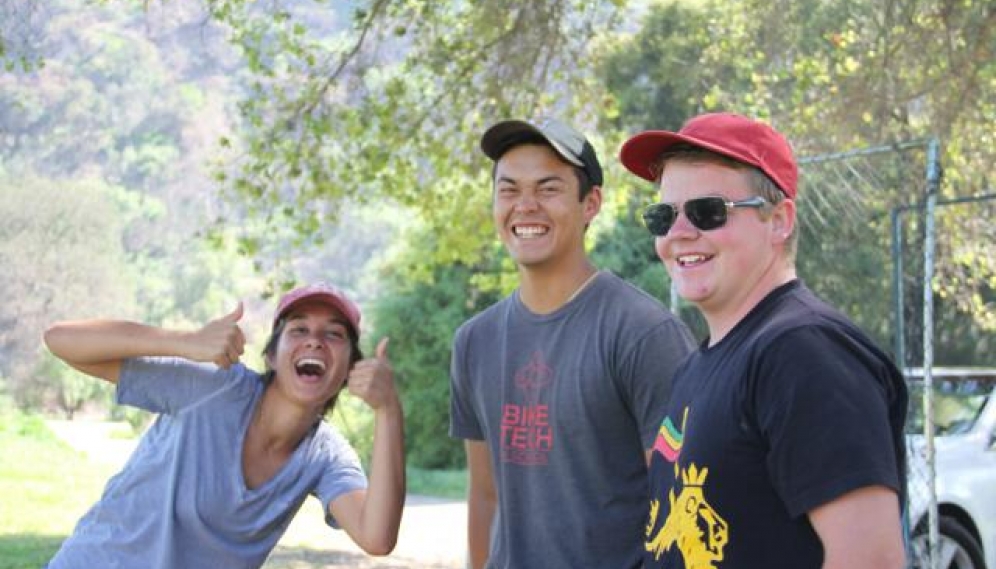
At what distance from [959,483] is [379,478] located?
560 centimetres

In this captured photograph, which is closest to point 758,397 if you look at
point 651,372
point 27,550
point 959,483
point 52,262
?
point 651,372

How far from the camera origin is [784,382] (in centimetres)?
228

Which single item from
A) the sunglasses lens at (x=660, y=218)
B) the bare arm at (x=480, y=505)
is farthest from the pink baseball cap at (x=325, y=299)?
the sunglasses lens at (x=660, y=218)

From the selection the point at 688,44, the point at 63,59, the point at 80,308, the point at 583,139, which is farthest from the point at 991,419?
the point at 63,59

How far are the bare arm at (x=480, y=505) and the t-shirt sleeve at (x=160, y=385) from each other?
786mm

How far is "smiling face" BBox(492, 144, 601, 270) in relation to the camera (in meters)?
3.92

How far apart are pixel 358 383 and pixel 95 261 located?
5916 centimetres

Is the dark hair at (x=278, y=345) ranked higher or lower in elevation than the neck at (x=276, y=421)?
higher

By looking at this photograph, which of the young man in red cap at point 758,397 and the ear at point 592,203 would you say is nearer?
the young man in red cap at point 758,397

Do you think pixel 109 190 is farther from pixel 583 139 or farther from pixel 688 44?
pixel 583 139

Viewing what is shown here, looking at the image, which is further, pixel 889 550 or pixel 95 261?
pixel 95 261

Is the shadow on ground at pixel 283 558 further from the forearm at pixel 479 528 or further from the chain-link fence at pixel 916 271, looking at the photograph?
the forearm at pixel 479 528

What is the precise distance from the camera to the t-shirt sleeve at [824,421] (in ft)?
7.24

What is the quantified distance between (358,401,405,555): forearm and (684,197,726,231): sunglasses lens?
1.67m
